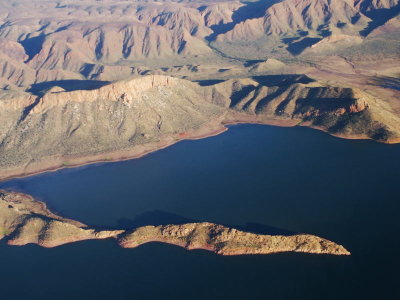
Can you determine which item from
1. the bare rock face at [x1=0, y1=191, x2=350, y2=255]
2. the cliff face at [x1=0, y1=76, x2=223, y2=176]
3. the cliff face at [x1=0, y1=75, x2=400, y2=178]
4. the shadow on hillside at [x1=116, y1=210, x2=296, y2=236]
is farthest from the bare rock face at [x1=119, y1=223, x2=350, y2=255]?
the cliff face at [x1=0, y1=76, x2=223, y2=176]

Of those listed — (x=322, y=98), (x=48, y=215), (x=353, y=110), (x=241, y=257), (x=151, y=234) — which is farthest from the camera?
(x=322, y=98)

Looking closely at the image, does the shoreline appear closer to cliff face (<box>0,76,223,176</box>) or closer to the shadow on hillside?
cliff face (<box>0,76,223,176</box>)

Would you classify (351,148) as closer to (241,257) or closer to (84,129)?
(241,257)

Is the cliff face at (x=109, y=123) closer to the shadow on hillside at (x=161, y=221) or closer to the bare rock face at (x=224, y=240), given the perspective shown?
the shadow on hillside at (x=161, y=221)

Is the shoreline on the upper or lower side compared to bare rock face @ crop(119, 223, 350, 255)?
lower

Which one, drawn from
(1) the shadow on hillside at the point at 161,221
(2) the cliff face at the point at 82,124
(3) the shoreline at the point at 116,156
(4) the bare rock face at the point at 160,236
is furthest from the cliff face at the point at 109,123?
(1) the shadow on hillside at the point at 161,221

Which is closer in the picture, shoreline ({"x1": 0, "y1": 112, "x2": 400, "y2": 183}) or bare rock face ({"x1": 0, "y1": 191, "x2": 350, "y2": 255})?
bare rock face ({"x1": 0, "y1": 191, "x2": 350, "y2": 255})

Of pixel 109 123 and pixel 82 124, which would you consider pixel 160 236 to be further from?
pixel 82 124

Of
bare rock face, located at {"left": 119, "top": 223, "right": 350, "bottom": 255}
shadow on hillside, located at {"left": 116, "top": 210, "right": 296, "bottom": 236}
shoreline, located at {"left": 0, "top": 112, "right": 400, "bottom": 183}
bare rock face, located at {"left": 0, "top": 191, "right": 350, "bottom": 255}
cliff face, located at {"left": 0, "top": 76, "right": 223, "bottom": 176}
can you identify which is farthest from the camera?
cliff face, located at {"left": 0, "top": 76, "right": 223, "bottom": 176}

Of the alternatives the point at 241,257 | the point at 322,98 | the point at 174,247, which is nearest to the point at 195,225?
the point at 174,247
